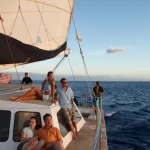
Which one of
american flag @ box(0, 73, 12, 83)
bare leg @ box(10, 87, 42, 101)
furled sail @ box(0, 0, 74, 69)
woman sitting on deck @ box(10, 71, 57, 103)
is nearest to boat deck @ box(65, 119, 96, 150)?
woman sitting on deck @ box(10, 71, 57, 103)

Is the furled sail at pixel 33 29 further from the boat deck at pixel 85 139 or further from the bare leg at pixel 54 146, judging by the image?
the bare leg at pixel 54 146

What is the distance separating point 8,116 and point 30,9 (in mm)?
5358

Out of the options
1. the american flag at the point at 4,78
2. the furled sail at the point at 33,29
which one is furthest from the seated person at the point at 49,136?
the american flag at the point at 4,78

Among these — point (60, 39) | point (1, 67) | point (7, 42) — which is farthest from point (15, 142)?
point (60, 39)

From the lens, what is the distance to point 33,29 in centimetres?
1078

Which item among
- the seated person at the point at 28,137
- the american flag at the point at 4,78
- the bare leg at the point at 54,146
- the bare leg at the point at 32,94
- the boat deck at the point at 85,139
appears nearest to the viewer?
the seated person at the point at 28,137

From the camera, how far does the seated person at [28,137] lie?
624 cm

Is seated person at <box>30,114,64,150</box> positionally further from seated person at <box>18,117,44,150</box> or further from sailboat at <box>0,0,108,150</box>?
sailboat at <box>0,0,108,150</box>

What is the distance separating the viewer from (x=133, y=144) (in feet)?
55.7

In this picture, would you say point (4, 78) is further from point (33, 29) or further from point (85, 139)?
point (85, 139)

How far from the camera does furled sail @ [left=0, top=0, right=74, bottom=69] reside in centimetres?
906

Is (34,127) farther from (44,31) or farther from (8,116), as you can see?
(44,31)

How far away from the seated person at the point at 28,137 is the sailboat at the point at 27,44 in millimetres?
417

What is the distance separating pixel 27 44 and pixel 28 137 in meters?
4.03
